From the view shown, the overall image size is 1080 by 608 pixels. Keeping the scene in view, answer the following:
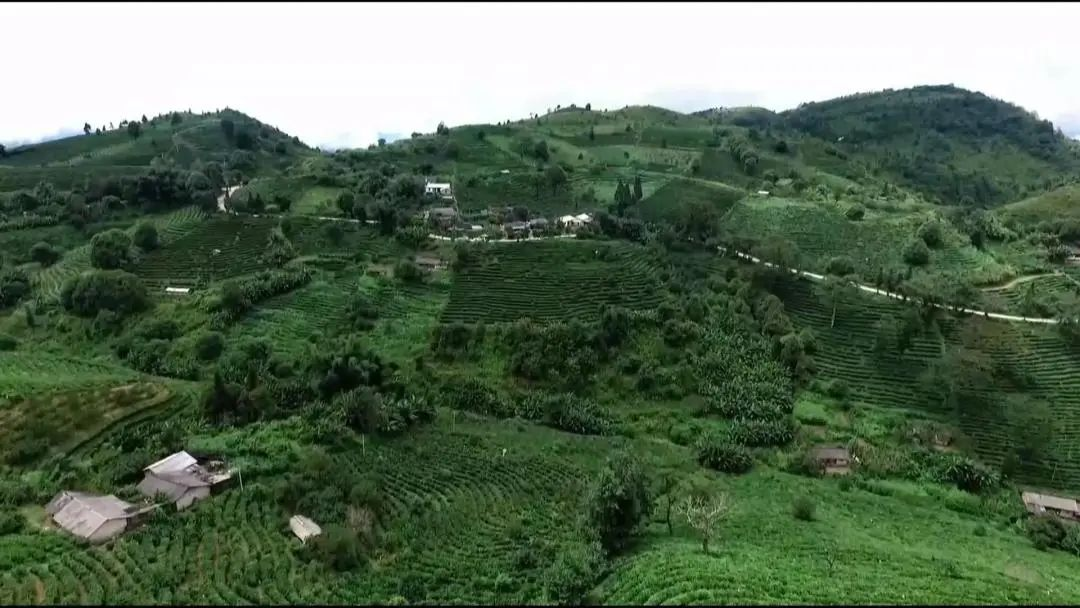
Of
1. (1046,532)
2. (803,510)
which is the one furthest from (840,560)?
(1046,532)

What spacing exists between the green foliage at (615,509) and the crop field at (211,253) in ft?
122

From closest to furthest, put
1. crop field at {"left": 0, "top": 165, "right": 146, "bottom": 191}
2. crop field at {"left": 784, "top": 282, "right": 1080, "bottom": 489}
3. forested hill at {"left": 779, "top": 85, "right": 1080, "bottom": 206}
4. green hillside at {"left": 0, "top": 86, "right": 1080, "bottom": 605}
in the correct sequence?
green hillside at {"left": 0, "top": 86, "right": 1080, "bottom": 605}, crop field at {"left": 784, "top": 282, "right": 1080, "bottom": 489}, crop field at {"left": 0, "top": 165, "right": 146, "bottom": 191}, forested hill at {"left": 779, "top": 85, "right": 1080, "bottom": 206}

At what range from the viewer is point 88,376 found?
117ft

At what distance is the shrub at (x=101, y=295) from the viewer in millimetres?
43750

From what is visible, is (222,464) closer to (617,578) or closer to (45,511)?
(45,511)

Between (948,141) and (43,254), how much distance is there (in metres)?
141

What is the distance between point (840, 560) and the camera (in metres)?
22.0

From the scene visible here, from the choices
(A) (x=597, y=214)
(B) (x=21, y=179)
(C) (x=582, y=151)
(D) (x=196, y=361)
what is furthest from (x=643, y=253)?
(B) (x=21, y=179)

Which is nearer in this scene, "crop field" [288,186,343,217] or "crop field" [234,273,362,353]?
"crop field" [234,273,362,353]

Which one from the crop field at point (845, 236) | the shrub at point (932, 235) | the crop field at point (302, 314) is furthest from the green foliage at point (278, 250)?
the shrub at point (932, 235)

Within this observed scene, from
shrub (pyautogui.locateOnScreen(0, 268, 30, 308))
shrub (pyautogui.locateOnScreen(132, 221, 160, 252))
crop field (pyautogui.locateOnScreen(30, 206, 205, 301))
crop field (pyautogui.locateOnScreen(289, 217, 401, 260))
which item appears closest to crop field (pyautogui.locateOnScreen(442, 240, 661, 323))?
crop field (pyautogui.locateOnScreen(289, 217, 401, 260))

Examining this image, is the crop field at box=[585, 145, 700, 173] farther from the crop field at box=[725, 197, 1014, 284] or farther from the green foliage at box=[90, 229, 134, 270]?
the green foliage at box=[90, 229, 134, 270]

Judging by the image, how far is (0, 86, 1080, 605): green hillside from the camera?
2189 centimetres

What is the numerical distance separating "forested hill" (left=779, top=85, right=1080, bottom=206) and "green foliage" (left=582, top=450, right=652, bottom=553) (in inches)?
3482
